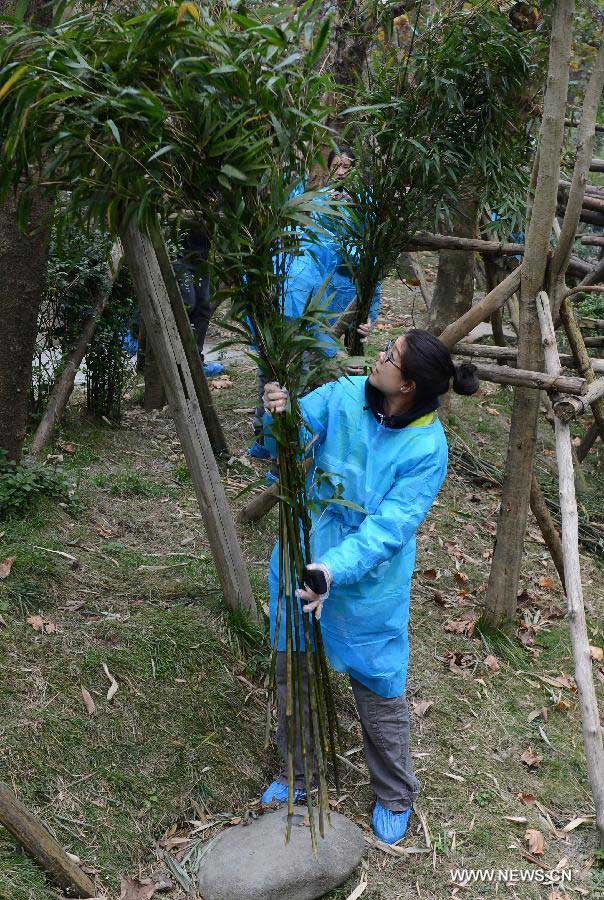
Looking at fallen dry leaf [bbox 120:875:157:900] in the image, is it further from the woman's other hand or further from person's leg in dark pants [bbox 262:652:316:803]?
the woman's other hand

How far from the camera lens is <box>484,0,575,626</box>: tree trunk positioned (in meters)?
3.78

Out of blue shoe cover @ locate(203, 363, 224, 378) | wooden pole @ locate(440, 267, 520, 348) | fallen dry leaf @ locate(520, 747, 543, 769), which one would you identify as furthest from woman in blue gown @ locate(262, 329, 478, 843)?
blue shoe cover @ locate(203, 363, 224, 378)

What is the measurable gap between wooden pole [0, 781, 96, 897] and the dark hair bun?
1.96 m

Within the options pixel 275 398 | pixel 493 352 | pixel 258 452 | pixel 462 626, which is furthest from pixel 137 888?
pixel 258 452

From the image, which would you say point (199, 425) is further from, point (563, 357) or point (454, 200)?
point (563, 357)

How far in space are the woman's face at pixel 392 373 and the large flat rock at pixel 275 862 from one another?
5.30 feet

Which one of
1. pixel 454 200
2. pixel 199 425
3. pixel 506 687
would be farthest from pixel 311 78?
pixel 506 687

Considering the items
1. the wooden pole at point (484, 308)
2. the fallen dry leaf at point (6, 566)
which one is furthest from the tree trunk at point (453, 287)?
the fallen dry leaf at point (6, 566)

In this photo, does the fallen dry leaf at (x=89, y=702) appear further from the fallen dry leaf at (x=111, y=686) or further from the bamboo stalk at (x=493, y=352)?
the bamboo stalk at (x=493, y=352)

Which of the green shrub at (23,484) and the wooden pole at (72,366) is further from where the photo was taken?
the wooden pole at (72,366)

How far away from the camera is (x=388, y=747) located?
3.27 m

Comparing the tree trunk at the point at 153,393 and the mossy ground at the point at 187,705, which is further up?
the tree trunk at the point at 153,393

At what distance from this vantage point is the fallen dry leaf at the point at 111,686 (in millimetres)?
3463

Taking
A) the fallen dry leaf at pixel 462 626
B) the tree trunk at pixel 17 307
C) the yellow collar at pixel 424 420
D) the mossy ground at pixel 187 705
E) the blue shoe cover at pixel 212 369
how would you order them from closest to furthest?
the yellow collar at pixel 424 420 → the mossy ground at pixel 187 705 → the tree trunk at pixel 17 307 → the fallen dry leaf at pixel 462 626 → the blue shoe cover at pixel 212 369
